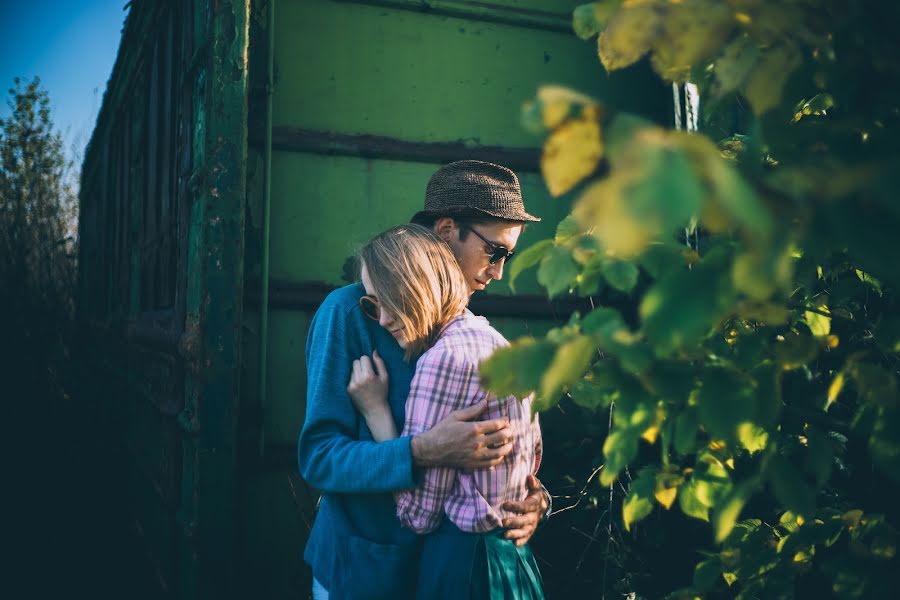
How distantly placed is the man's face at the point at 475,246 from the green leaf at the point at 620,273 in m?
1.24

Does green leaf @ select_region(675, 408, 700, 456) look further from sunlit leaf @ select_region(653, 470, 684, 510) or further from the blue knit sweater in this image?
the blue knit sweater

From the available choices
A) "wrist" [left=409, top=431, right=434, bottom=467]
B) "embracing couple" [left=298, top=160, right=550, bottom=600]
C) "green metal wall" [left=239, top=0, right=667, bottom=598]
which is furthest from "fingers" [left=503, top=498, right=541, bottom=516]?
"green metal wall" [left=239, top=0, right=667, bottom=598]

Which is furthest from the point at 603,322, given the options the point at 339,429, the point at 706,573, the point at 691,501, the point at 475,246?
the point at 475,246

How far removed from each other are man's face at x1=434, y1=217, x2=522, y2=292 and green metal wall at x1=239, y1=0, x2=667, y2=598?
39.8 inches

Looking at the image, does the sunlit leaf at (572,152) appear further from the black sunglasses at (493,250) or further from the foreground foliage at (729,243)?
the black sunglasses at (493,250)

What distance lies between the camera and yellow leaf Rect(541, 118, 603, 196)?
2.39ft

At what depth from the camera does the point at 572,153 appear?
73 cm

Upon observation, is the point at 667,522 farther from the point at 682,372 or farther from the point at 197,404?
the point at 682,372

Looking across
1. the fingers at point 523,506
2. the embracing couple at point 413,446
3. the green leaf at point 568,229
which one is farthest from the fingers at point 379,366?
the green leaf at point 568,229

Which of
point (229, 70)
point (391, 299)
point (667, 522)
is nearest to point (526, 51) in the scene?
point (229, 70)

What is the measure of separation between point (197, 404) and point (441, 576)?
3.61ft

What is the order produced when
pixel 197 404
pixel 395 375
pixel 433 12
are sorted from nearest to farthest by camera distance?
pixel 395 375
pixel 197 404
pixel 433 12

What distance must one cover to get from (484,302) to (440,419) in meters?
1.77

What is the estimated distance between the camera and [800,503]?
912 mm
